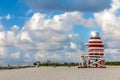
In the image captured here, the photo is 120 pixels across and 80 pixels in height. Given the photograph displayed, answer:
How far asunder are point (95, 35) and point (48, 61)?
6551 cm

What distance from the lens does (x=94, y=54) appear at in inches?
4717

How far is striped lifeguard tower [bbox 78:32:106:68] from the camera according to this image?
11916cm

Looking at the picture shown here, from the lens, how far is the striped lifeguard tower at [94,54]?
391 ft

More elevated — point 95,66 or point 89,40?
point 89,40

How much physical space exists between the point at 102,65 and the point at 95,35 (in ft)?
34.4

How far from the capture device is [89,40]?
120 m

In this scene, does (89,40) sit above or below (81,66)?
above

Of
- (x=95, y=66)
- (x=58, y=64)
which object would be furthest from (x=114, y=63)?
(x=95, y=66)

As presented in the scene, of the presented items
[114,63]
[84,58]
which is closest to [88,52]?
[84,58]

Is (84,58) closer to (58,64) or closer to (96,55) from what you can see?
(96,55)

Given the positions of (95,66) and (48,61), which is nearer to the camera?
(95,66)

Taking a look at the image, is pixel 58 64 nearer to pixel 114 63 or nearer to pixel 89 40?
pixel 114 63

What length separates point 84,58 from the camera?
121375mm

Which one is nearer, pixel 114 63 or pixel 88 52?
pixel 88 52
